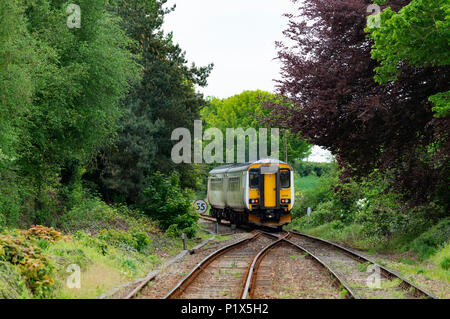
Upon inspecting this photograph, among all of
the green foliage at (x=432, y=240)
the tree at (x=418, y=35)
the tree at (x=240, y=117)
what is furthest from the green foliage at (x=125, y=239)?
the tree at (x=240, y=117)

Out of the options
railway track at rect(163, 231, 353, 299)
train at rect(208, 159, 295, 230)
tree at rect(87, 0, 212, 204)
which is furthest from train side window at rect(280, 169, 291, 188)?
railway track at rect(163, 231, 353, 299)

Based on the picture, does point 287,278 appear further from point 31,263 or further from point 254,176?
point 254,176

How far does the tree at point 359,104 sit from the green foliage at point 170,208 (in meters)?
6.36

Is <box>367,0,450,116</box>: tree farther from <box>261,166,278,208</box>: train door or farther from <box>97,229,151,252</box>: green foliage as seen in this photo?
<box>261,166,278,208</box>: train door

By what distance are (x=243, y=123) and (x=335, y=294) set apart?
5223 centimetres

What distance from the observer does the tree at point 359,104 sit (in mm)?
14766

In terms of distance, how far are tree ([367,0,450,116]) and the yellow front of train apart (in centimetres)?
1282

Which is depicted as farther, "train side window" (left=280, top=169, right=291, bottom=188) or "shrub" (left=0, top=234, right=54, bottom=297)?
"train side window" (left=280, top=169, right=291, bottom=188)

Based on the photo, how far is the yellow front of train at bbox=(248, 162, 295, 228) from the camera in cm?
2505

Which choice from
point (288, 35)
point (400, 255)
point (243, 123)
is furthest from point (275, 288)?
point (243, 123)

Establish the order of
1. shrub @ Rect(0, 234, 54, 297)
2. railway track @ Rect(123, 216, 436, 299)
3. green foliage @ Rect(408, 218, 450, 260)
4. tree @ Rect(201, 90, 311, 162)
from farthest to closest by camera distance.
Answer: tree @ Rect(201, 90, 311, 162)
green foliage @ Rect(408, 218, 450, 260)
railway track @ Rect(123, 216, 436, 299)
shrub @ Rect(0, 234, 54, 297)

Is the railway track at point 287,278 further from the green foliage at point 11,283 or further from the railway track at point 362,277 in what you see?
the green foliage at point 11,283
